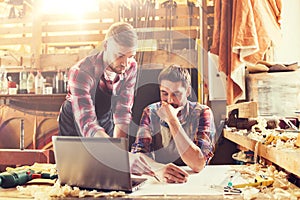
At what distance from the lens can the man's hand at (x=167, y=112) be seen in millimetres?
1657

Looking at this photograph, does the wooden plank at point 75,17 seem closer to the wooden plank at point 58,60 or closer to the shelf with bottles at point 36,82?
the wooden plank at point 58,60

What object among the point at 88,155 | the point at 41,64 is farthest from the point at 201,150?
the point at 41,64

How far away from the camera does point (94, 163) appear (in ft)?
3.76

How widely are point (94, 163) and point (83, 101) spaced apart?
774mm

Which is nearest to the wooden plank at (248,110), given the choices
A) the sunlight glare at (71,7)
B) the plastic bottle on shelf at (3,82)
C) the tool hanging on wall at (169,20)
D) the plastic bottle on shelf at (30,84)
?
the tool hanging on wall at (169,20)

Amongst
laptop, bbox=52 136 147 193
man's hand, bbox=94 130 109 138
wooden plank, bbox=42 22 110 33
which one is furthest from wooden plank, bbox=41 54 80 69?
laptop, bbox=52 136 147 193

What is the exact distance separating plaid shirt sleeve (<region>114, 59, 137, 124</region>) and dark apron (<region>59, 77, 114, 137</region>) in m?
0.04

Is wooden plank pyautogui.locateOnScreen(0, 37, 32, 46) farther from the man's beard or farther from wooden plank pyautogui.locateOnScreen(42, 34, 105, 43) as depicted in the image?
the man's beard

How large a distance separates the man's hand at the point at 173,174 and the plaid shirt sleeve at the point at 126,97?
1.49 feet

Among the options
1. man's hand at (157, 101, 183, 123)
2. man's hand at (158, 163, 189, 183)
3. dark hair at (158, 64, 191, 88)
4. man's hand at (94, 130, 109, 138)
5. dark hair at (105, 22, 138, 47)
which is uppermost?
dark hair at (105, 22, 138, 47)

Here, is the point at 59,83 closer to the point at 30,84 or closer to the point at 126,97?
the point at 30,84

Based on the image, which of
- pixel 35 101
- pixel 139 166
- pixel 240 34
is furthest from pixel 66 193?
pixel 35 101

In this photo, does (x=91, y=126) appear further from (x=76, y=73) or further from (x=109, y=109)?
(x=76, y=73)

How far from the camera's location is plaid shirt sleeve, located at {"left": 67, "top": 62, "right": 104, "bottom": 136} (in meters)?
1.83
